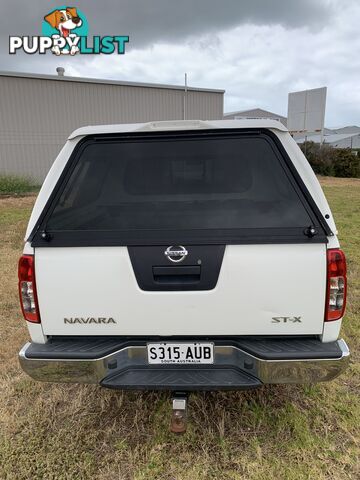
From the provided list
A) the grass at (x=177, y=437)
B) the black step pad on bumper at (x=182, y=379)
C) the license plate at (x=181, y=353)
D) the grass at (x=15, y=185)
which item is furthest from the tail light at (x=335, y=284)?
the grass at (x=15, y=185)

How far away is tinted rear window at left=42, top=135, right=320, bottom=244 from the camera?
83.6 inches

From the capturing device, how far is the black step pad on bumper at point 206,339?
2047 millimetres

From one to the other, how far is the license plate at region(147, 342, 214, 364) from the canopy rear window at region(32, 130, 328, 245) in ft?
1.94

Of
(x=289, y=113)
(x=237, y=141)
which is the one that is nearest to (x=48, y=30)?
(x=237, y=141)

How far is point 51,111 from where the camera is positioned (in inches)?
703

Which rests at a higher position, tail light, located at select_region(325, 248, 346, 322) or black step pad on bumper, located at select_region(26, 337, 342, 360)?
tail light, located at select_region(325, 248, 346, 322)

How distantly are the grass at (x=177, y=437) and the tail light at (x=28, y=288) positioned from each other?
904mm

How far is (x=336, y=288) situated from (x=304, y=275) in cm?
20

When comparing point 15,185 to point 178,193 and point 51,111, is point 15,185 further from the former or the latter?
point 178,193

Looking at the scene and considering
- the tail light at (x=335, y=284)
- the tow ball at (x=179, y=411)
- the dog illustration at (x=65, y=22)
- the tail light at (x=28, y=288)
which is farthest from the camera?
the dog illustration at (x=65, y=22)

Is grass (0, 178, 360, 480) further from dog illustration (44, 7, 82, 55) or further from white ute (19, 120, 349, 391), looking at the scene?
dog illustration (44, 7, 82, 55)

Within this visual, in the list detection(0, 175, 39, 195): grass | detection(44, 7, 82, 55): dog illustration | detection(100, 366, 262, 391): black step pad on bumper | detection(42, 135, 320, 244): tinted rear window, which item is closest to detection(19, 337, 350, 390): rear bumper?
detection(100, 366, 262, 391): black step pad on bumper

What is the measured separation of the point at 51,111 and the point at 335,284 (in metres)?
18.4

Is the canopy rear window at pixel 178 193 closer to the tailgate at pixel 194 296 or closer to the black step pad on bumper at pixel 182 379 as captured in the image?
the tailgate at pixel 194 296
